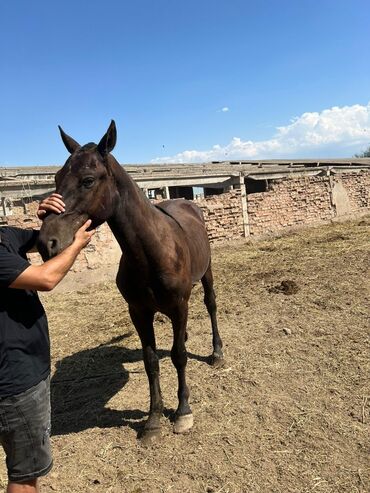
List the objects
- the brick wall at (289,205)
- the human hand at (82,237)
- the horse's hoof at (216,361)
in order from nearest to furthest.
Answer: the human hand at (82,237), the horse's hoof at (216,361), the brick wall at (289,205)

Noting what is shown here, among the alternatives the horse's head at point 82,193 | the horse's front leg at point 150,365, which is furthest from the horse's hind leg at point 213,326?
the horse's head at point 82,193

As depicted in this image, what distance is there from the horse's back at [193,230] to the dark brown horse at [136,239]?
0.10 feet

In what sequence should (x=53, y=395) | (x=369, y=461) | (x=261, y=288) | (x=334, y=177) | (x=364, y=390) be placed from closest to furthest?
(x=369, y=461) → (x=364, y=390) → (x=53, y=395) → (x=261, y=288) → (x=334, y=177)

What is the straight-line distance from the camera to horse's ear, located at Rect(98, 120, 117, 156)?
2441 millimetres

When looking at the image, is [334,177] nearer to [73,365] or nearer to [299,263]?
[299,263]

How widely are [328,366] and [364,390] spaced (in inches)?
19.0

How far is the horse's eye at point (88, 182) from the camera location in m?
2.35

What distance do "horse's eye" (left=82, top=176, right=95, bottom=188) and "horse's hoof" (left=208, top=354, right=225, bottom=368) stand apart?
2640 mm

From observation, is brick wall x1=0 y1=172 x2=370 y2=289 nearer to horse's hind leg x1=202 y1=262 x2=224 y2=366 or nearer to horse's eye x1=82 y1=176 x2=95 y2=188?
horse's hind leg x1=202 y1=262 x2=224 y2=366

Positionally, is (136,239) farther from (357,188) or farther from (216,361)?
(357,188)

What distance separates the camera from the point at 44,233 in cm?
212

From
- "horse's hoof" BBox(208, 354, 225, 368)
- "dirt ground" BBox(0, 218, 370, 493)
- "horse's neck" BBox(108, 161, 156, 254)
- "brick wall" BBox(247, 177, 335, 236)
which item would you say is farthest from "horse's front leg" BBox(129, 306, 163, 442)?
"brick wall" BBox(247, 177, 335, 236)

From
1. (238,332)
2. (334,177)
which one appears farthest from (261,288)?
(334,177)

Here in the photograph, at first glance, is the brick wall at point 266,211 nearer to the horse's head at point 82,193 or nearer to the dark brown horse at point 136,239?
the dark brown horse at point 136,239
